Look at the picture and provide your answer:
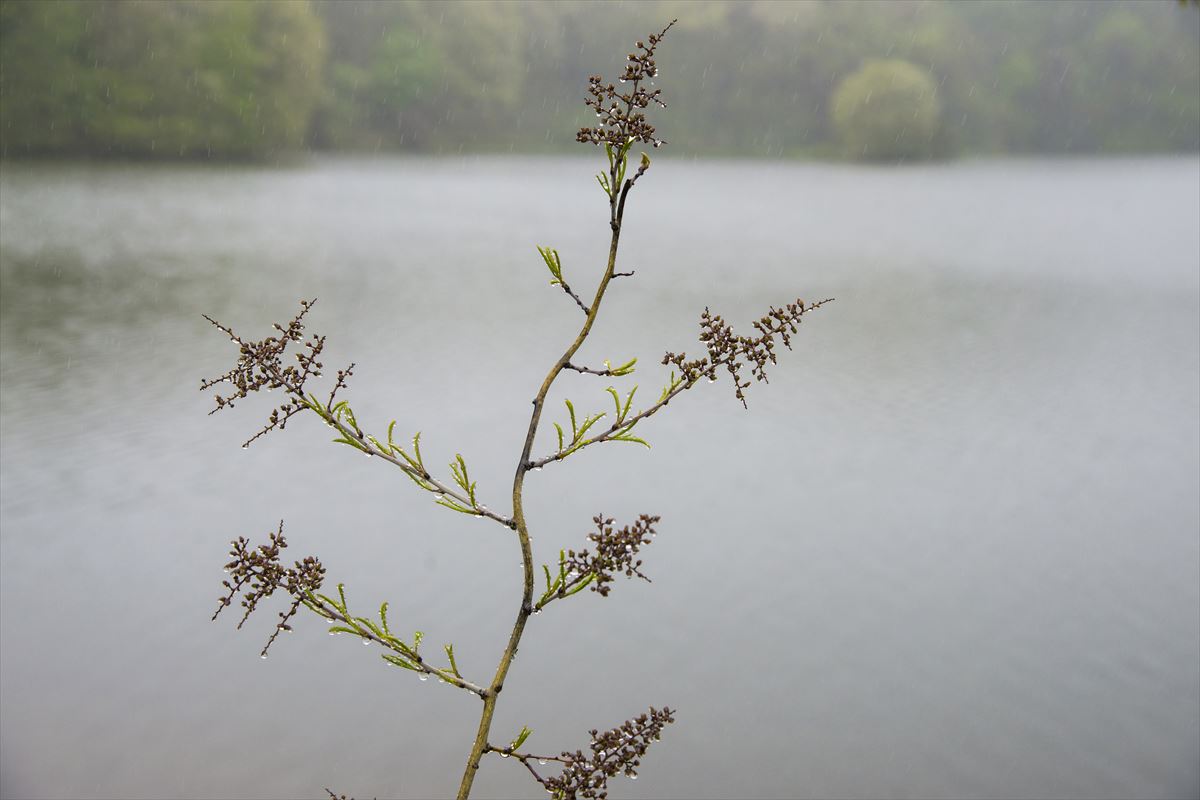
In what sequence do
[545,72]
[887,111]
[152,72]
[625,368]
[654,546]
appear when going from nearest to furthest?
[625,368] < [654,546] < [545,72] < [887,111] < [152,72]

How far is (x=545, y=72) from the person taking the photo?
1916 centimetres

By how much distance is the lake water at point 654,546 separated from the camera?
3.67 meters

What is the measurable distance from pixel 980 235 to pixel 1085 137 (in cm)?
332

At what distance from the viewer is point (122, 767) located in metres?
3.42

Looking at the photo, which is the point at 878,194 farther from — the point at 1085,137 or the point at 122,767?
the point at 122,767

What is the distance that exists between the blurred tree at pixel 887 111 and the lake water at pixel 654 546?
6625 millimetres

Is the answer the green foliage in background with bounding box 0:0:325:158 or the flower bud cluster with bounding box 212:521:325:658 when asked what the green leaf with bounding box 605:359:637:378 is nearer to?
the flower bud cluster with bounding box 212:521:325:658

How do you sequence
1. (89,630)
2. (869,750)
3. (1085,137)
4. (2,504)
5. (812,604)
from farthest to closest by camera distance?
(1085,137) → (2,504) → (812,604) → (89,630) → (869,750)

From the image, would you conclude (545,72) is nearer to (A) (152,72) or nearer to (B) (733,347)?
(A) (152,72)

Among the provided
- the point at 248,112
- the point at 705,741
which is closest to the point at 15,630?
the point at 705,741

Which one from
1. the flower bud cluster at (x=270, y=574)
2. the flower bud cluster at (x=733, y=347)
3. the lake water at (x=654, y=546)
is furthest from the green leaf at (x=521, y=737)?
the lake water at (x=654, y=546)

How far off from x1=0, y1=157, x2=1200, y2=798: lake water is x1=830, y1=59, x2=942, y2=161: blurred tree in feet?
21.7

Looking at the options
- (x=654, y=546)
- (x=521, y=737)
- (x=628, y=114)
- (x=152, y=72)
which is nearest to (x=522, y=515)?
(x=521, y=737)

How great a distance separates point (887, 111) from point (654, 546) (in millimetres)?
15649
